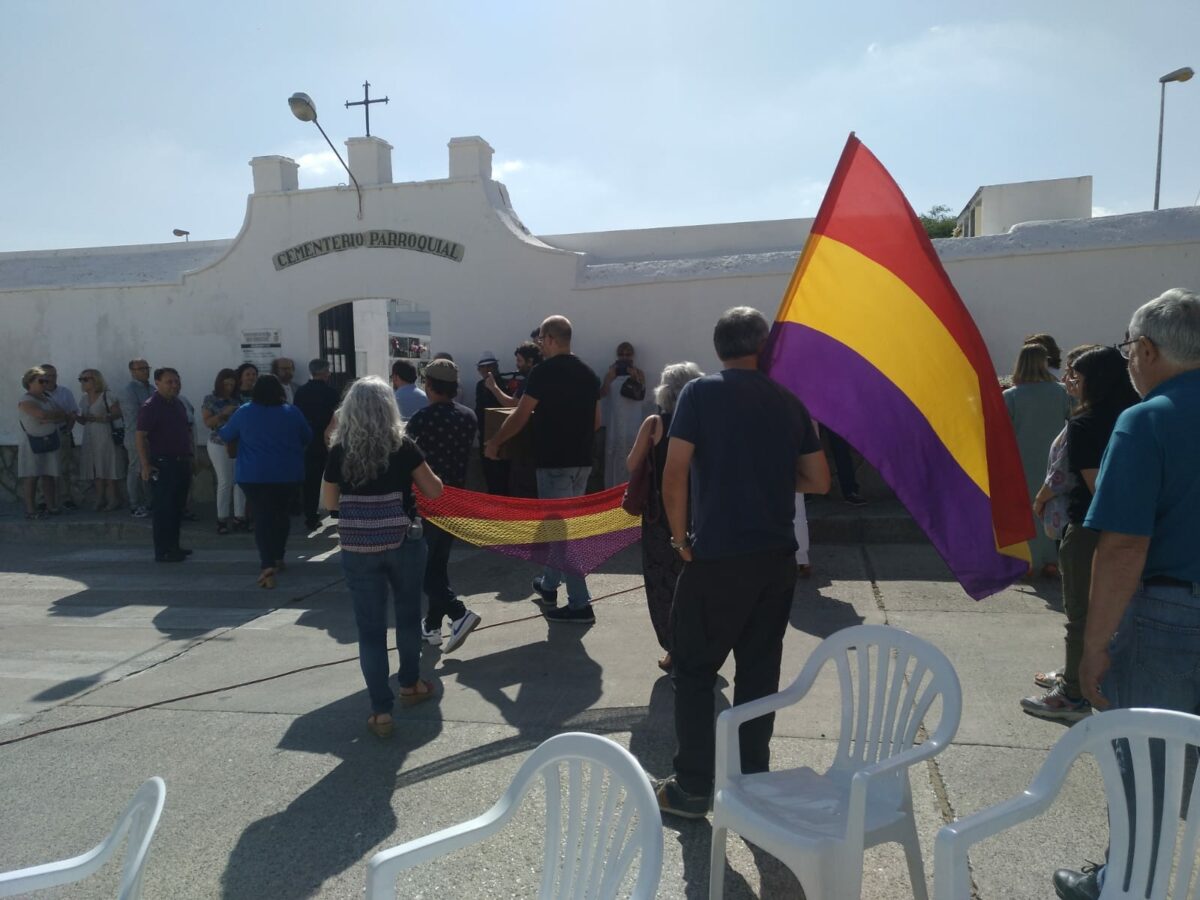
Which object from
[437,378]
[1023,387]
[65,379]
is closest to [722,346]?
[437,378]

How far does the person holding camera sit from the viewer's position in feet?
31.8

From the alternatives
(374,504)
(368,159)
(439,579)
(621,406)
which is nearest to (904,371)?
(374,504)

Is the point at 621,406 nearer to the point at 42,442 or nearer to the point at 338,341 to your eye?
the point at 338,341

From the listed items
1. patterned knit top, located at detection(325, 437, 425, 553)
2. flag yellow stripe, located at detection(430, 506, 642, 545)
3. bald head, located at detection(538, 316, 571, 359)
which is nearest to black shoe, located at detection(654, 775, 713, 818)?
patterned knit top, located at detection(325, 437, 425, 553)

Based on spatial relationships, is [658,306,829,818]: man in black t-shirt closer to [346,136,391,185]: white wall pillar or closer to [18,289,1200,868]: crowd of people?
[18,289,1200,868]: crowd of people

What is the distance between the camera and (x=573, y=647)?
5785 mm

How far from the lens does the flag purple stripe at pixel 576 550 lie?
5.75 m

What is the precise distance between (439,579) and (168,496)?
4414 mm

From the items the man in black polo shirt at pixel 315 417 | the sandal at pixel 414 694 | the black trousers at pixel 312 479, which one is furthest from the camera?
the black trousers at pixel 312 479

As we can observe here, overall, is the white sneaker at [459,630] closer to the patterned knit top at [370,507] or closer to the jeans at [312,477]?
the patterned knit top at [370,507]

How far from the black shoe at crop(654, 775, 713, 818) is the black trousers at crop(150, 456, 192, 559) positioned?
22.7 feet

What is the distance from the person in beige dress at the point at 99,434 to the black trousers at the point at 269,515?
13.6 ft

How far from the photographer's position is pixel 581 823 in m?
2.37

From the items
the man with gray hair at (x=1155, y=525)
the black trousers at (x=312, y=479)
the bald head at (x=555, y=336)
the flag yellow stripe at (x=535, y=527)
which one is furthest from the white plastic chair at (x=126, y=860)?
the black trousers at (x=312, y=479)
